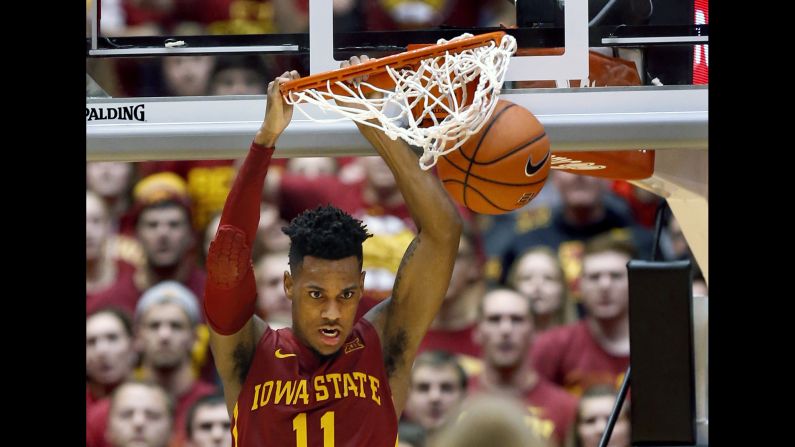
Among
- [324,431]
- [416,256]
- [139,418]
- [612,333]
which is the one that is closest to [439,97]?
[416,256]

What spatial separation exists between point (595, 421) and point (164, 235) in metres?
1.69

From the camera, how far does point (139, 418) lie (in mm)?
4465

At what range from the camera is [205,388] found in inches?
179

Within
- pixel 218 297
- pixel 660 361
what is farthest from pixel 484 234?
pixel 218 297

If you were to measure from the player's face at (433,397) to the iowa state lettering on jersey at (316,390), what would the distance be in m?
1.24

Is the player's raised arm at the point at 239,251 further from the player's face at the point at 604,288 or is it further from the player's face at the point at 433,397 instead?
the player's face at the point at 604,288

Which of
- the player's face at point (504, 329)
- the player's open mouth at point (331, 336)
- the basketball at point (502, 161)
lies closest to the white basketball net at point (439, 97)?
the basketball at point (502, 161)

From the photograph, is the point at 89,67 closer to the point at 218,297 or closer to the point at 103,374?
the point at 218,297

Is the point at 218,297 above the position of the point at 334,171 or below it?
below

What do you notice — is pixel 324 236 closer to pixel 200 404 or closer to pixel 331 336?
pixel 331 336

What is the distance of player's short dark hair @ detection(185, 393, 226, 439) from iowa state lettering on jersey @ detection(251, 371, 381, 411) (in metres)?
1.28

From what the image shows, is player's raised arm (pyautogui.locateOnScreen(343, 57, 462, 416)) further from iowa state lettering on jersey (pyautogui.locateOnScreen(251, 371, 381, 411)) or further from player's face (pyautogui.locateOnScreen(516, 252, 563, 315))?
player's face (pyautogui.locateOnScreen(516, 252, 563, 315))
